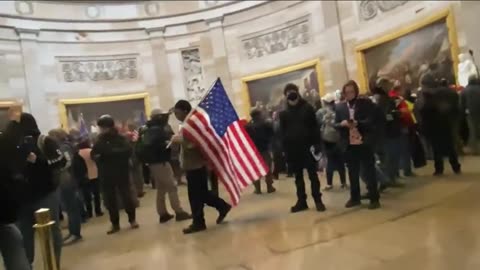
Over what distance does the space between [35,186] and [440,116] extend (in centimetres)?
590

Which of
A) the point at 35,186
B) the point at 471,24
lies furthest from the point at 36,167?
the point at 471,24

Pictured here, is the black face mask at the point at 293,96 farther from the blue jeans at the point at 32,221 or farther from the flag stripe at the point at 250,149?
the blue jeans at the point at 32,221

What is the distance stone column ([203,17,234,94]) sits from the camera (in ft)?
57.9

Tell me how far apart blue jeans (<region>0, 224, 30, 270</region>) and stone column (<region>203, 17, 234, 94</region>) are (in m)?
14.3

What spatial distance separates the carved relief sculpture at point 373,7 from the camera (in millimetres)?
13016

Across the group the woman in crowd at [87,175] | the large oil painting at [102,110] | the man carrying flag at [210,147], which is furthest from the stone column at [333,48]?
the man carrying flag at [210,147]

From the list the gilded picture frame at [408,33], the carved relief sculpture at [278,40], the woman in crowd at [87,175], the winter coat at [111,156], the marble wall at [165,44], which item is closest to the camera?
the winter coat at [111,156]

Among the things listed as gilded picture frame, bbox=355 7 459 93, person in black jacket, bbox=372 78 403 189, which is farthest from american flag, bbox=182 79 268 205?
gilded picture frame, bbox=355 7 459 93

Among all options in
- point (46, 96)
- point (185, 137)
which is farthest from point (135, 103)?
point (185, 137)

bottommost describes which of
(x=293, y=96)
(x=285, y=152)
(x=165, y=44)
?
(x=285, y=152)

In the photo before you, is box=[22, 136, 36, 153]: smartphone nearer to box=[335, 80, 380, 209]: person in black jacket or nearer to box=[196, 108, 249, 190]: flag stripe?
box=[196, 108, 249, 190]: flag stripe

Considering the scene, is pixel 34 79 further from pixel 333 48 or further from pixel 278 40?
pixel 333 48

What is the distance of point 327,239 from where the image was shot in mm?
4688

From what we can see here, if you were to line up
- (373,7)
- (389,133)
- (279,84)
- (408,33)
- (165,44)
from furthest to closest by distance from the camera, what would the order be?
1. (165,44)
2. (279,84)
3. (373,7)
4. (408,33)
5. (389,133)
